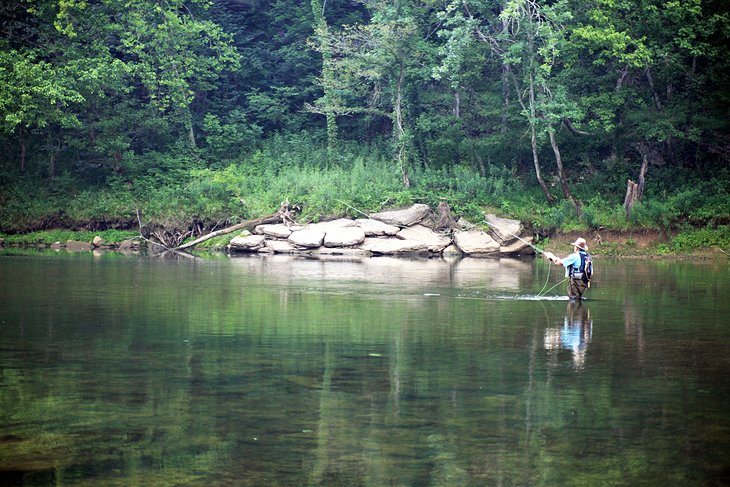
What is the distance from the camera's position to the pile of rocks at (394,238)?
123 feet

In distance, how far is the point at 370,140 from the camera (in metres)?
51.5

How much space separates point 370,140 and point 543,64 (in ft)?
46.8

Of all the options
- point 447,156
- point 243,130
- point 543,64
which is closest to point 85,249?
point 243,130

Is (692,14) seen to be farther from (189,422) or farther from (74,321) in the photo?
(189,422)

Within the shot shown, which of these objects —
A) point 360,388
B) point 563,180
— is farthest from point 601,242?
point 360,388

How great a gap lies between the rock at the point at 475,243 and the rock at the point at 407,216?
167 centimetres

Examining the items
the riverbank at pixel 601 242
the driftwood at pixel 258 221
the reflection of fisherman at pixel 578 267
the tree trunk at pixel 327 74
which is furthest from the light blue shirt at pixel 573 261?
the tree trunk at pixel 327 74

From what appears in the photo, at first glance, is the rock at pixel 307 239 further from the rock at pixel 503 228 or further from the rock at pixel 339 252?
the rock at pixel 503 228

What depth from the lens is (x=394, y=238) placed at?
1499 inches

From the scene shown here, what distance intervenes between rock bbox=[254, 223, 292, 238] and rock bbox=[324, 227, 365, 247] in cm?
176

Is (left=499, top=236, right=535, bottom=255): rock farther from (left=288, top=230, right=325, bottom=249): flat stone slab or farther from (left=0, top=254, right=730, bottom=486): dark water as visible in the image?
(left=0, top=254, right=730, bottom=486): dark water

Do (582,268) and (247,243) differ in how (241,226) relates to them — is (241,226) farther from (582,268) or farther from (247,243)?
(582,268)

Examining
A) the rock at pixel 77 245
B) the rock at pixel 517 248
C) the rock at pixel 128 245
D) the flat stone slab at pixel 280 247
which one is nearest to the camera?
the rock at pixel 517 248

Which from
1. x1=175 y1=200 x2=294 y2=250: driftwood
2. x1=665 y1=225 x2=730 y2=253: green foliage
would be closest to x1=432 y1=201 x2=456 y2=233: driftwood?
x1=175 y1=200 x2=294 y2=250: driftwood
